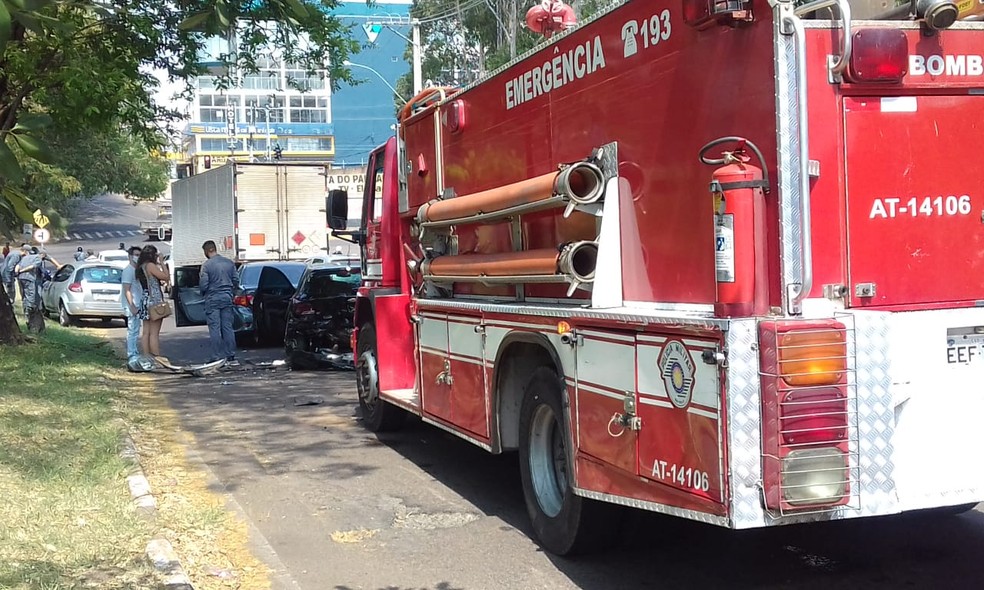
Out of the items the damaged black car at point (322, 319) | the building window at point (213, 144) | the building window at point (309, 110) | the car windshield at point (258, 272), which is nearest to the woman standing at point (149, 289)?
the damaged black car at point (322, 319)

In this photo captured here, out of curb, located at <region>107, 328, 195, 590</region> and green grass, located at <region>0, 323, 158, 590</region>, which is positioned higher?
green grass, located at <region>0, 323, 158, 590</region>

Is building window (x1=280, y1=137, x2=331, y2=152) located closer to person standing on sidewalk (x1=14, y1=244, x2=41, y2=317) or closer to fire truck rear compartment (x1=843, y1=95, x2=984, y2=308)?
person standing on sidewalk (x1=14, y1=244, x2=41, y2=317)

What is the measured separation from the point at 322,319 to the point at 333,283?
2.13 ft

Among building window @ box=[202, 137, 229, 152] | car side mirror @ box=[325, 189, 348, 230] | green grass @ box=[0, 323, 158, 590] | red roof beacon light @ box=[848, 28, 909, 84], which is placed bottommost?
green grass @ box=[0, 323, 158, 590]

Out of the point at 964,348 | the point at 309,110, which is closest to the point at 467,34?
the point at 964,348

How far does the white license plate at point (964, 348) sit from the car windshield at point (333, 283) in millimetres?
10906

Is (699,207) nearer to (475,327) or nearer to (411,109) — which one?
(475,327)

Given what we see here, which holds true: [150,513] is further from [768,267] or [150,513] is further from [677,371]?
[768,267]

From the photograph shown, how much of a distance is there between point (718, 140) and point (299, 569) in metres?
3.42

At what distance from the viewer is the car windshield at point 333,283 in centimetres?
1430

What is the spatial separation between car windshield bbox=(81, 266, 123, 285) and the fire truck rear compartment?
22.0m

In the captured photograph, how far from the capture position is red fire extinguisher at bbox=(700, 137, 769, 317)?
4.08m

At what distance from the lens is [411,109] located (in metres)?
8.69

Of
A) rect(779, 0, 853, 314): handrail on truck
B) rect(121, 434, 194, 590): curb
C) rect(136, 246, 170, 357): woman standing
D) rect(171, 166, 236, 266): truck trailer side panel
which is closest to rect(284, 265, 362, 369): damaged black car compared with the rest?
rect(136, 246, 170, 357): woman standing
